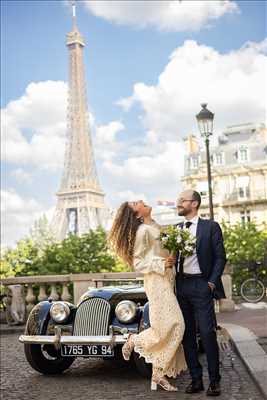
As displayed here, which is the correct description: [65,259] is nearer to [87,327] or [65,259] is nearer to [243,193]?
[243,193]

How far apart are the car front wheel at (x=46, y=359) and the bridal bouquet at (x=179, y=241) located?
236 centimetres

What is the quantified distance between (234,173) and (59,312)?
54479 mm

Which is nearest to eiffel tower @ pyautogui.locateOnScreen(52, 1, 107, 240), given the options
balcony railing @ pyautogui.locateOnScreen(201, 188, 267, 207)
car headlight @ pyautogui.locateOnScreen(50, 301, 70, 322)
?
balcony railing @ pyautogui.locateOnScreen(201, 188, 267, 207)

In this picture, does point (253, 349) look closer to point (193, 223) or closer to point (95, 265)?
point (193, 223)

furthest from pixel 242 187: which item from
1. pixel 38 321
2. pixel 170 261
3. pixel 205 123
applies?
pixel 170 261

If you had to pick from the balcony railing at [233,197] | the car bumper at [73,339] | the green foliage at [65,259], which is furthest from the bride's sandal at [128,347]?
the balcony railing at [233,197]

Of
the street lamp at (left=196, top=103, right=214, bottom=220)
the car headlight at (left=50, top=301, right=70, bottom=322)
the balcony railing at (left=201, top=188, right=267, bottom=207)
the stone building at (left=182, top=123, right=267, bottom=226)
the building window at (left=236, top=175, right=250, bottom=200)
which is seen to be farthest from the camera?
the balcony railing at (left=201, top=188, right=267, bottom=207)

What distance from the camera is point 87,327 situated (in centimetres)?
674

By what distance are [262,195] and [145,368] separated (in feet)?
159

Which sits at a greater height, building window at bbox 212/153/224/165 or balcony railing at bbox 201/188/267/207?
building window at bbox 212/153/224/165

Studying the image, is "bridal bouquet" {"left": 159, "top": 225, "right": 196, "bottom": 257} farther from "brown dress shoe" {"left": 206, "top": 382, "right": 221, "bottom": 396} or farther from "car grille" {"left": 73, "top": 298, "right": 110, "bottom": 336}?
"car grille" {"left": 73, "top": 298, "right": 110, "bottom": 336}

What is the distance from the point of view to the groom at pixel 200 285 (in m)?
5.50

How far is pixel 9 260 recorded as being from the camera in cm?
4031

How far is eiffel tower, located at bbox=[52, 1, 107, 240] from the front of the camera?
76.8 meters
